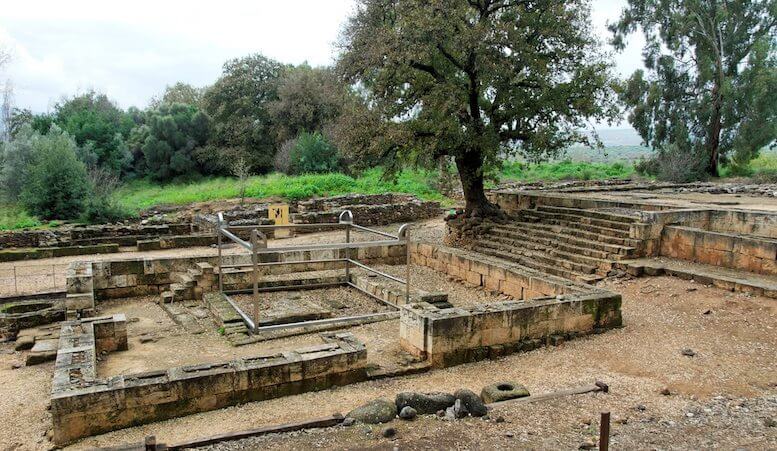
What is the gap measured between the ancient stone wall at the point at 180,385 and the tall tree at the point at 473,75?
8.69 metres

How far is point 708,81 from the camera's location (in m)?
28.4

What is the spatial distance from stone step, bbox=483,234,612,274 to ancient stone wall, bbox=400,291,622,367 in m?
3.46

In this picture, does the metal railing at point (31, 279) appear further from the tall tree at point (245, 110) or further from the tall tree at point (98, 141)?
the tall tree at point (245, 110)

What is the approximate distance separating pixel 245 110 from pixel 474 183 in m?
26.5

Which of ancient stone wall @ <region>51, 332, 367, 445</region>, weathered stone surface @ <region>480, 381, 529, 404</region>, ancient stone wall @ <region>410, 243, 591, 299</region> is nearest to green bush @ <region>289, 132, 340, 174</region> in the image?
ancient stone wall @ <region>410, 243, 591, 299</region>

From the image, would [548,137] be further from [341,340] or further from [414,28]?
[341,340]

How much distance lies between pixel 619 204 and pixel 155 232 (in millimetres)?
15187

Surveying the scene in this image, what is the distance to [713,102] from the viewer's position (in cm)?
2817

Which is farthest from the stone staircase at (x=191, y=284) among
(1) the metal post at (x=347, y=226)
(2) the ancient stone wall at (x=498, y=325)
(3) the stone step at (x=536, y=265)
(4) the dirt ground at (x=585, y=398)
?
A: (3) the stone step at (x=536, y=265)

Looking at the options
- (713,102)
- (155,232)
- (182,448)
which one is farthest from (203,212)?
(713,102)

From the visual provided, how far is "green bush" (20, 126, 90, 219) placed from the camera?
22.5 meters

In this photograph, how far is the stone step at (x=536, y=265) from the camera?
11281 millimetres

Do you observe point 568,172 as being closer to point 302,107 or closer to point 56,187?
point 302,107

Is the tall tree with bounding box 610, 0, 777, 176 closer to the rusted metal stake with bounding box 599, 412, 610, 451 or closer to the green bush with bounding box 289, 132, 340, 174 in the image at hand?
the green bush with bounding box 289, 132, 340, 174
